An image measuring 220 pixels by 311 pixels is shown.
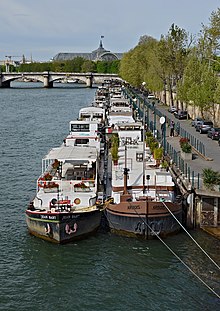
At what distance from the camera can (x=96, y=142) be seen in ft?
124

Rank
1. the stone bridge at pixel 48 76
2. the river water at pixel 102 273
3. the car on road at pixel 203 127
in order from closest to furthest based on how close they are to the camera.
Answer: the river water at pixel 102 273 < the car on road at pixel 203 127 < the stone bridge at pixel 48 76

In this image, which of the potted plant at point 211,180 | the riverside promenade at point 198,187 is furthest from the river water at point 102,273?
the potted plant at point 211,180

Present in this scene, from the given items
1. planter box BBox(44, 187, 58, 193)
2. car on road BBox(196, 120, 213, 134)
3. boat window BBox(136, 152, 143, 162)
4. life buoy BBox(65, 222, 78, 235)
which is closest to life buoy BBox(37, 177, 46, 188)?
planter box BBox(44, 187, 58, 193)

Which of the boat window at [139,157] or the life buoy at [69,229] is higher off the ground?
the boat window at [139,157]

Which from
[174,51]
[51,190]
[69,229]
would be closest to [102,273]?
[69,229]

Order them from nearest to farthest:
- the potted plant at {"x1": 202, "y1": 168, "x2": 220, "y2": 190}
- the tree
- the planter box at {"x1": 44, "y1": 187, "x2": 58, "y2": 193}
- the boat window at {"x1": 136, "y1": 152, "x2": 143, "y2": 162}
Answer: the potted plant at {"x1": 202, "y1": 168, "x2": 220, "y2": 190} → the planter box at {"x1": 44, "y1": 187, "x2": 58, "y2": 193} → the boat window at {"x1": 136, "y1": 152, "x2": 143, "y2": 162} → the tree

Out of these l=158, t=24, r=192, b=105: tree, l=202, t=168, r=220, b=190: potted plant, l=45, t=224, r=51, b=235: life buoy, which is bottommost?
l=45, t=224, r=51, b=235: life buoy

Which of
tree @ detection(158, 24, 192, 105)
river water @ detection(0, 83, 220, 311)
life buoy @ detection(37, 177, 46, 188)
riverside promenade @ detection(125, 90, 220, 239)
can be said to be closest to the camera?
river water @ detection(0, 83, 220, 311)

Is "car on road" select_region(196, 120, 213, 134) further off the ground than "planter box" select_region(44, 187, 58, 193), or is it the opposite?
"car on road" select_region(196, 120, 213, 134)

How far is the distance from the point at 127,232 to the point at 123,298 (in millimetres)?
5906

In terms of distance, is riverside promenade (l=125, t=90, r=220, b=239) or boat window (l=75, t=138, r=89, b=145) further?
boat window (l=75, t=138, r=89, b=145)

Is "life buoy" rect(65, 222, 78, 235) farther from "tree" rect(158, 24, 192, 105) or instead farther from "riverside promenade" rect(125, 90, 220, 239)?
"tree" rect(158, 24, 192, 105)

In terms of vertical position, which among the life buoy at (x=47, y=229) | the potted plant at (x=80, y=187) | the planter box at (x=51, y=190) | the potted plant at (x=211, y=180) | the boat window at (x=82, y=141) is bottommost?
the life buoy at (x=47, y=229)

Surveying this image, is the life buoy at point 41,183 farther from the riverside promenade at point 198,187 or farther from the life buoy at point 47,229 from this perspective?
the riverside promenade at point 198,187
